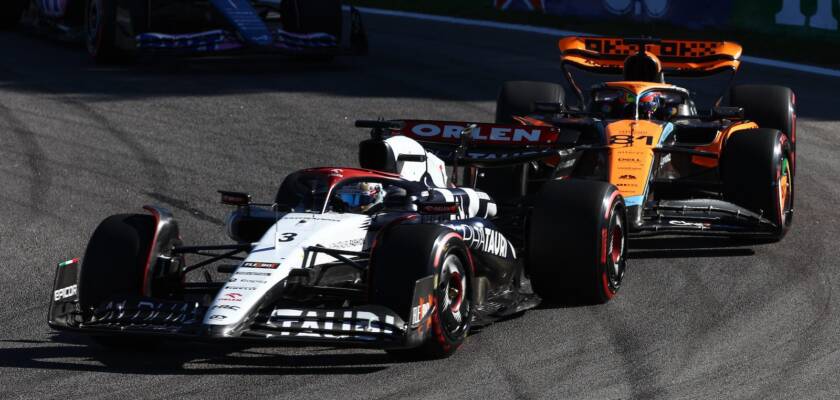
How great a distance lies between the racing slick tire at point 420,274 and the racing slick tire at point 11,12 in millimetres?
17499

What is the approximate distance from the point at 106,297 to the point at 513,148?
3849 mm

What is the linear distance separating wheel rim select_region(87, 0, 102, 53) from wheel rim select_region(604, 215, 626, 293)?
1199 centimetres

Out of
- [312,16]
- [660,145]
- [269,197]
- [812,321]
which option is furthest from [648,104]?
[312,16]

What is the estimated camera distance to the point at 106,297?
8.29m

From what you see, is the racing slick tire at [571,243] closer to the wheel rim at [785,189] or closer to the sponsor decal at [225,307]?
the sponsor decal at [225,307]

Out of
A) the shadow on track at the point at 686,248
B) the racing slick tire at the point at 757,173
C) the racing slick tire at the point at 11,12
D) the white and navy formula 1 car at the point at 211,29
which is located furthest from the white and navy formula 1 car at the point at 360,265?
the racing slick tire at the point at 11,12

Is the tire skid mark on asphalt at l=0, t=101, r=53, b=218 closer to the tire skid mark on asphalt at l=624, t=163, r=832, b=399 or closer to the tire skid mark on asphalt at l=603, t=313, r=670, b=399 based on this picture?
the tire skid mark on asphalt at l=603, t=313, r=670, b=399

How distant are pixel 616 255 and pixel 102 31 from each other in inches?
469

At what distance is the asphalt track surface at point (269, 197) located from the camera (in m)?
7.72

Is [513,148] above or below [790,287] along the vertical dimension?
above

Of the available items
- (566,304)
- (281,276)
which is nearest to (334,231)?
(281,276)

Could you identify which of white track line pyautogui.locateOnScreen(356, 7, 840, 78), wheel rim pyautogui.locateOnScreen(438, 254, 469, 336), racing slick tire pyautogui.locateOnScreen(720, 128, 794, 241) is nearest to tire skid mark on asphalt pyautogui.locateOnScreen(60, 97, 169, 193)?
racing slick tire pyautogui.locateOnScreen(720, 128, 794, 241)

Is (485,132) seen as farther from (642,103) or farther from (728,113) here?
(728,113)

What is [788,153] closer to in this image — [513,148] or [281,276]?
[513,148]
